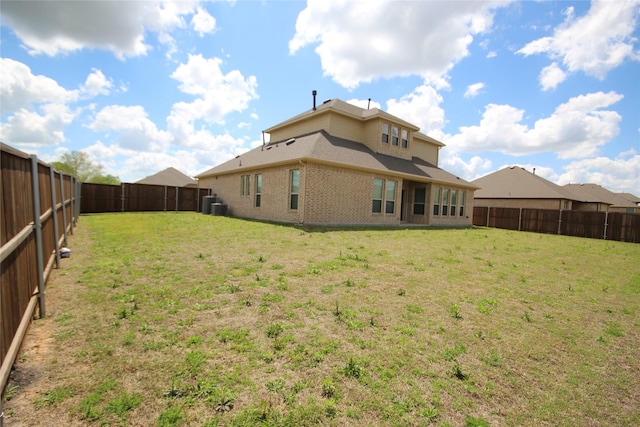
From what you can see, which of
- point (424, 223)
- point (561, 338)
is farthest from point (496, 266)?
point (424, 223)

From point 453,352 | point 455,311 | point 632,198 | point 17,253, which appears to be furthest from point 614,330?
point 632,198

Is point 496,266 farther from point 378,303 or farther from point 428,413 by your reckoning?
point 428,413

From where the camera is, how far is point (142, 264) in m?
6.57

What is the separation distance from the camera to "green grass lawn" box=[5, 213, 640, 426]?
8.40 ft

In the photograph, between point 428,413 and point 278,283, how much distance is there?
11.3ft

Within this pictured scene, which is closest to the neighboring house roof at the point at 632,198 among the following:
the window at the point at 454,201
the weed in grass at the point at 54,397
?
the window at the point at 454,201

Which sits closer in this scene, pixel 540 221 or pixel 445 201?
pixel 445 201

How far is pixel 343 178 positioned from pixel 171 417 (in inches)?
537

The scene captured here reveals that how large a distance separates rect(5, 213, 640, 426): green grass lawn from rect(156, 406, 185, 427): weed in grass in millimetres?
14

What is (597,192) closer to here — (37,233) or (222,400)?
(222,400)

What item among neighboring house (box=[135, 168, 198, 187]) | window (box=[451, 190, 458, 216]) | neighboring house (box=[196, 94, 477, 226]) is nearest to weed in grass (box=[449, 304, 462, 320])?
neighboring house (box=[196, 94, 477, 226])

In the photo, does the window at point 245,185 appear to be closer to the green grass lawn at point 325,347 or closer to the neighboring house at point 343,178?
the neighboring house at point 343,178

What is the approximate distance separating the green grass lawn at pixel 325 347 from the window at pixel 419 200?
14137mm

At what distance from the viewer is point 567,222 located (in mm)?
22094
